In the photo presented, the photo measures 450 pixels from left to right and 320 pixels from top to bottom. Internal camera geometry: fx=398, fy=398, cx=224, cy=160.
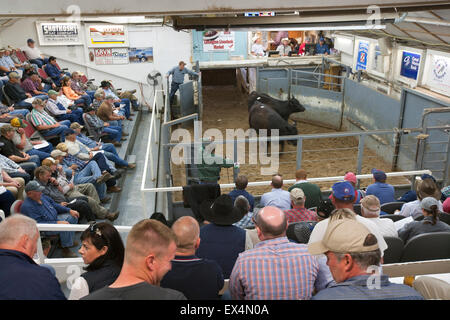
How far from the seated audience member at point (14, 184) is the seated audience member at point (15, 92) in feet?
12.4

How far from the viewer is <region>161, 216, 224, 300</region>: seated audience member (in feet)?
7.64

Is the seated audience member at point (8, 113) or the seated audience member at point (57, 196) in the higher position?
the seated audience member at point (8, 113)

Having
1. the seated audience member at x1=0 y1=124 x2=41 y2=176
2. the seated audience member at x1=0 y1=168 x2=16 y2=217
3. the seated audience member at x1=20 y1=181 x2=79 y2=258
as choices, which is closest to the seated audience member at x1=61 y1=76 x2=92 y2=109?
the seated audience member at x1=0 y1=124 x2=41 y2=176

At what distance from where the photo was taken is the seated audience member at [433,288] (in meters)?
2.03

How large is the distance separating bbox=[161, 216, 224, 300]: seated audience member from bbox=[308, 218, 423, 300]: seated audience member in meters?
0.74

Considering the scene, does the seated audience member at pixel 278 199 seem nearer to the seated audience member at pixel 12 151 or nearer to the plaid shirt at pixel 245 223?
the plaid shirt at pixel 245 223

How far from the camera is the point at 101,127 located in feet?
27.9

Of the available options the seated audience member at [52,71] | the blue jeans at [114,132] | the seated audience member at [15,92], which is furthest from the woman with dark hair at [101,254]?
the seated audience member at [52,71]

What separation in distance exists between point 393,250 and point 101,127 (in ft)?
21.7

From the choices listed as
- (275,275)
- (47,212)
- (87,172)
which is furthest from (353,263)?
(87,172)

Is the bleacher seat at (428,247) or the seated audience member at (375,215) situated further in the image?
the seated audience member at (375,215)

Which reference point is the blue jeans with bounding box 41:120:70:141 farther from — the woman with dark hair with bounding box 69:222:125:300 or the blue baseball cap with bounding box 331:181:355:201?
the blue baseball cap with bounding box 331:181:355:201

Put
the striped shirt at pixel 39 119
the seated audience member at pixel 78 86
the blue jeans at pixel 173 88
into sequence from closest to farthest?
1. the striped shirt at pixel 39 119
2. the seated audience member at pixel 78 86
3. the blue jeans at pixel 173 88

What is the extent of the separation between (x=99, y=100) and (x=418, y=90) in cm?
760
